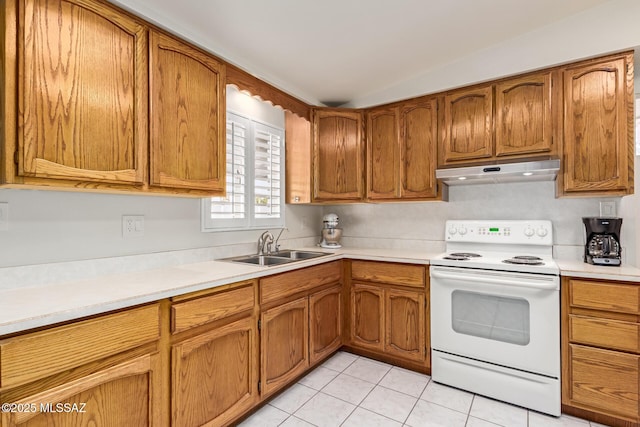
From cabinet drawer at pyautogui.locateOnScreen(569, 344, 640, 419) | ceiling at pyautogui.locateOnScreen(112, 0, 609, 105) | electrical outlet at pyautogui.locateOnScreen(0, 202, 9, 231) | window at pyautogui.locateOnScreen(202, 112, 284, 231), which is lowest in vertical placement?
cabinet drawer at pyautogui.locateOnScreen(569, 344, 640, 419)

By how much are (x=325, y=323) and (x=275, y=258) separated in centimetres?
67

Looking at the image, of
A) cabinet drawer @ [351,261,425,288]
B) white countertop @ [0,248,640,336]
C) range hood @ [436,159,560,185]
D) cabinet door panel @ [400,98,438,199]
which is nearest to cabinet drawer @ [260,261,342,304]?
white countertop @ [0,248,640,336]

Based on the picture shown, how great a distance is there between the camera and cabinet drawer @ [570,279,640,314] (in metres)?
1.75

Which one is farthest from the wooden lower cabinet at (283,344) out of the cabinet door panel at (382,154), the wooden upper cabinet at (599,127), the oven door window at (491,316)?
the wooden upper cabinet at (599,127)

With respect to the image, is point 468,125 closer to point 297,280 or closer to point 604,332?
point 604,332

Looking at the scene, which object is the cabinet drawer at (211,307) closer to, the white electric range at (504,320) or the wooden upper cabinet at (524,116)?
the white electric range at (504,320)

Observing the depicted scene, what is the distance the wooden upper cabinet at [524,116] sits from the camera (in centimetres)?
219

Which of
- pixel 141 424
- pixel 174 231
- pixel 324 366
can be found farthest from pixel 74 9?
pixel 324 366

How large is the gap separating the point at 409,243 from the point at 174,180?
219cm

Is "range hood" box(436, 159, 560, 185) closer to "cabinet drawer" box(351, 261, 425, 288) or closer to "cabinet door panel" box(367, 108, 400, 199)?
"cabinet door panel" box(367, 108, 400, 199)

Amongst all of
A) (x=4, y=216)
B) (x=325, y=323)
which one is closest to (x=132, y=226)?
(x=4, y=216)

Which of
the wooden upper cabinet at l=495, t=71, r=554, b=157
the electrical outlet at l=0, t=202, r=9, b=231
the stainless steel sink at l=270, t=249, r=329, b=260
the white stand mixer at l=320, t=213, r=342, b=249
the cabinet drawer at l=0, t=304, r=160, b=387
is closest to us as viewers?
the cabinet drawer at l=0, t=304, r=160, b=387

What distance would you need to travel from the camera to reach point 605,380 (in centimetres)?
181

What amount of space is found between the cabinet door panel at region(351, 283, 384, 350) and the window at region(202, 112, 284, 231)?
0.99 metres
